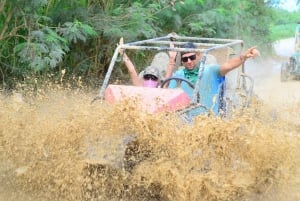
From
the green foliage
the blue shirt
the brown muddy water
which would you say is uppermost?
the blue shirt

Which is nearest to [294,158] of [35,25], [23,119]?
[23,119]

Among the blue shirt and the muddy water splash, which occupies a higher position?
the blue shirt

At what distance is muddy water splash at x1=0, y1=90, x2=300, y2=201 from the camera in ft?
13.9

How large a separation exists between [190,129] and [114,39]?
5832 millimetres

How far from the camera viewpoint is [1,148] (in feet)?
15.4

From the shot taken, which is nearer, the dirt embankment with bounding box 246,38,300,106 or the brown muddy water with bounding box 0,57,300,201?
the brown muddy water with bounding box 0,57,300,201

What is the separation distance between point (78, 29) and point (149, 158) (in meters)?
4.53

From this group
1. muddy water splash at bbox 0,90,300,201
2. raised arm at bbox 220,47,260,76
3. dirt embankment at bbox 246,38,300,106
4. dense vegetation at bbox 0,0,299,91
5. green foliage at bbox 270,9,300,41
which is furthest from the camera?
green foliage at bbox 270,9,300,41

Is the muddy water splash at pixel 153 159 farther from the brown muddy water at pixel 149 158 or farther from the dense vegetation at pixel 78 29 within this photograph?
the dense vegetation at pixel 78 29

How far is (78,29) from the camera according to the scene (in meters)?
8.60

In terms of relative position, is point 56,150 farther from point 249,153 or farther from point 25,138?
point 249,153

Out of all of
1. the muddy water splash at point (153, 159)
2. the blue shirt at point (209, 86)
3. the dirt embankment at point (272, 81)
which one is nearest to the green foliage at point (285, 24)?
the dirt embankment at point (272, 81)

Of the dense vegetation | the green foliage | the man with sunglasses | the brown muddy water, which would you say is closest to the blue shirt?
the man with sunglasses

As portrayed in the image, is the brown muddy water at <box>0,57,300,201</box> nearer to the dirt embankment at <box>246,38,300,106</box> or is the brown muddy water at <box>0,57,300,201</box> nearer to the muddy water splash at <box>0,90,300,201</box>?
the muddy water splash at <box>0,90,300,201</box>
